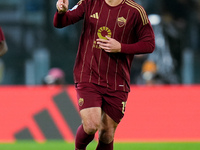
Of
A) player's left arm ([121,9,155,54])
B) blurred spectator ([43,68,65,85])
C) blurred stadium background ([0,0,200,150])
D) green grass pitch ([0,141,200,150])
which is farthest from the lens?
blurred stadium background ([0,0,200,150])

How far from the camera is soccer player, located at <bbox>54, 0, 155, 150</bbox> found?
20.4 ft

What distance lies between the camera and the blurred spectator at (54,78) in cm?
1277

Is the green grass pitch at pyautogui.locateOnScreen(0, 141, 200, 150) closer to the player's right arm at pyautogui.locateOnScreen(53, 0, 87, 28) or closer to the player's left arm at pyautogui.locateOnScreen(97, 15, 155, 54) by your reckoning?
the player's left arm at pyautogui.locateOnScreen(97, 15, 155, 54)

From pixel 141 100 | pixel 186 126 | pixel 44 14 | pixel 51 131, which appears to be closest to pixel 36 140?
pixel 51 131

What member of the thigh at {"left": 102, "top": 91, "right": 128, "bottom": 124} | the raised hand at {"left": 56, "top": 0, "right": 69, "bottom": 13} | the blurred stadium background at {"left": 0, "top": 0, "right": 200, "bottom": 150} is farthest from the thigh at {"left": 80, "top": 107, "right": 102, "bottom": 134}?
the blurred stadium background at {"left": 0, "top": 0, "right": 200, "bottom": 150}

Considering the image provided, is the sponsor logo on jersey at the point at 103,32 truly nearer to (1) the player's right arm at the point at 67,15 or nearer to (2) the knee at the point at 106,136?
(1) the player's right arm at the point at 67,15

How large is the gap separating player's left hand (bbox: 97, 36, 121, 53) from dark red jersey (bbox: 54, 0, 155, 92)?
0.22 feet

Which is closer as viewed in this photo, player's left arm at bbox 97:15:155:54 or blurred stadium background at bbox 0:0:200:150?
player's left arm at bbox 97:15:155:54

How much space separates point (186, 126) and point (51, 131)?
2635mm

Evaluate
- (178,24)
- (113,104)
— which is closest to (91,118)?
(113,104)

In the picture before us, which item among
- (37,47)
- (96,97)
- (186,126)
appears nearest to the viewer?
(96,97)

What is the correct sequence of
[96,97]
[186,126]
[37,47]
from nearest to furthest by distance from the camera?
[96,97], [186,126], [37,47]

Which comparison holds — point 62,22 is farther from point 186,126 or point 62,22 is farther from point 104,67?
point 186,126

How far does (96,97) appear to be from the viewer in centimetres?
622
